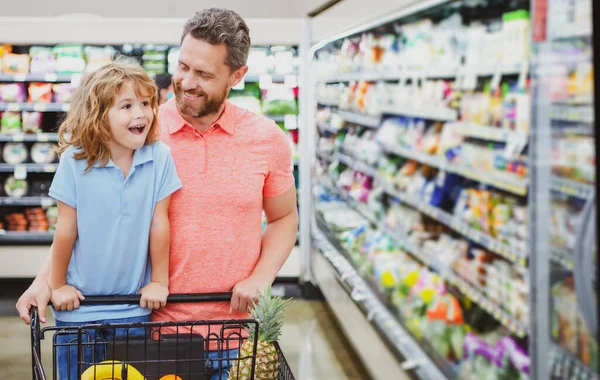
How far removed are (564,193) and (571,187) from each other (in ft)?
0.19

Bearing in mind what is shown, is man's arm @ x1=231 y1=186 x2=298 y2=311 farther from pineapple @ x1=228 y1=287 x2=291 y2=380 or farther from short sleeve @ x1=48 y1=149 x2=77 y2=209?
short sleeve @ x1=48 y1=149 x2=77 y2=209

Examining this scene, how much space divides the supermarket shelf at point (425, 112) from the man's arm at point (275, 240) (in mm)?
1113

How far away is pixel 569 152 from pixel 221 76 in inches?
34.4

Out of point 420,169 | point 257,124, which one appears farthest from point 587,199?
point 420,169

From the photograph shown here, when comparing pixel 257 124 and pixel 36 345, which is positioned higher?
pixel 257 124

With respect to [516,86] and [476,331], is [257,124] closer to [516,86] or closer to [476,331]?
[516,86]

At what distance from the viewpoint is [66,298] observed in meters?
2.04

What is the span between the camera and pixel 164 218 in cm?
212

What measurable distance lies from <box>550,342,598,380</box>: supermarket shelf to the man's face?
105cm

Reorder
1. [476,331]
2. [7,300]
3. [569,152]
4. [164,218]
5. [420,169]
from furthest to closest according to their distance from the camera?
[7,300]
[420,169]
[476,331]
[164,218]
[569,152]

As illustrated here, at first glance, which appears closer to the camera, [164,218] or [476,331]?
[164,218]

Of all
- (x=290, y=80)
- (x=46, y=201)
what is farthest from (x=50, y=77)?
(x=290, y=80)

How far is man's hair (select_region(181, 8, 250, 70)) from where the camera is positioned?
7.11ft

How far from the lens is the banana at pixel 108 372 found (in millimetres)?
1646
